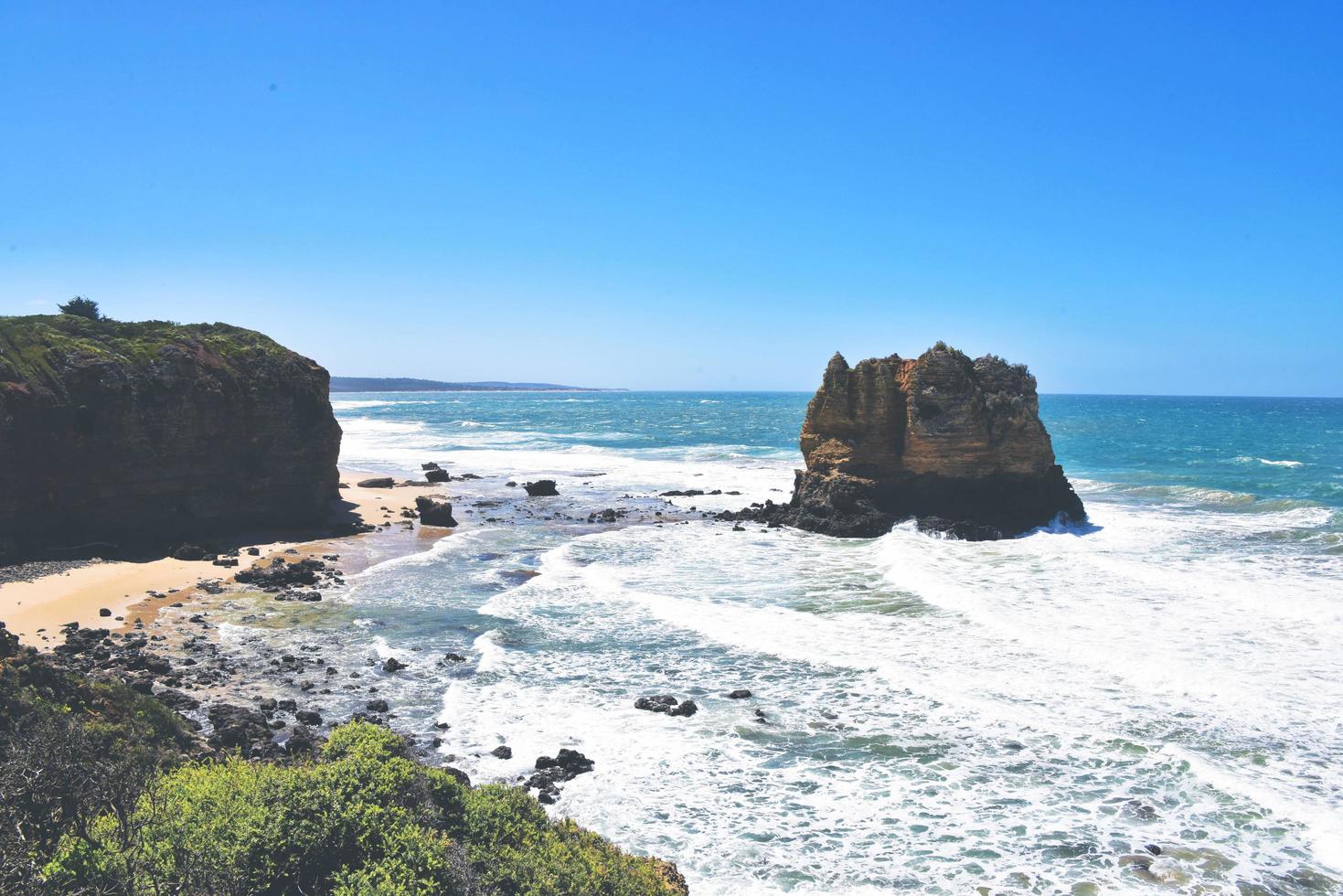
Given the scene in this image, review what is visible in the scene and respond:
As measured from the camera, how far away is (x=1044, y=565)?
26219 millimetres

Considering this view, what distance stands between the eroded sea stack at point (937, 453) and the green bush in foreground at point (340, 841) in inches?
1000

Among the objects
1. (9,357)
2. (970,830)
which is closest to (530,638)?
(970,830)

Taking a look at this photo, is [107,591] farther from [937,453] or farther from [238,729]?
[937,453]

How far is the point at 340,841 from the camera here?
7.53m

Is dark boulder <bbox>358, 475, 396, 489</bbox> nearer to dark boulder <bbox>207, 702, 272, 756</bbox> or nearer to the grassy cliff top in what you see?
the grassy cliff top

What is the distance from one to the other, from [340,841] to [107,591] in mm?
18860

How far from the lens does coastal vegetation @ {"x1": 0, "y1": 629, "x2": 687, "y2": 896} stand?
6613 mm

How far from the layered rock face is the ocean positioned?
7.07 m

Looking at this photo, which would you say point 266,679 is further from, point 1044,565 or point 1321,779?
point 1044,565

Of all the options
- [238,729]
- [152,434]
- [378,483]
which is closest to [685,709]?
[238,729]

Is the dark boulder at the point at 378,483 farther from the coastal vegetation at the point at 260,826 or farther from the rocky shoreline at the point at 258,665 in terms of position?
the coastal vegetation at the point at 260,826

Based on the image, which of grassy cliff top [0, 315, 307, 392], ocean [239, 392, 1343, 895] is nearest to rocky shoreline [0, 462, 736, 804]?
ocean [239, 392, 1343, 895]

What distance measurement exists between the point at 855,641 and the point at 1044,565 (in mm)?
10777

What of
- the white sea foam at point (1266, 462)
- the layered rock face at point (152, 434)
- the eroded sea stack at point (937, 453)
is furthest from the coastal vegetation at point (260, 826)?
the white sea foam at point (1266, 462)
